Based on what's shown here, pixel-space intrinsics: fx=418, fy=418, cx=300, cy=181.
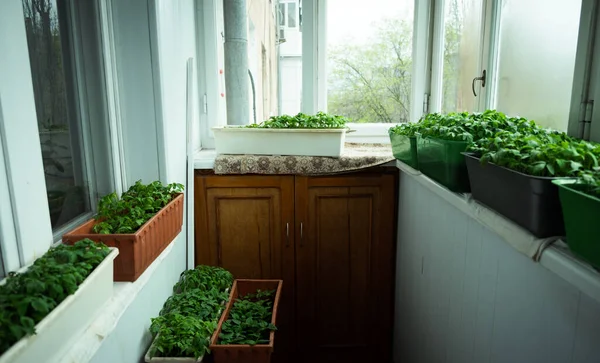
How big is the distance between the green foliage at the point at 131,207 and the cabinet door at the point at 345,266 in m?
0.77

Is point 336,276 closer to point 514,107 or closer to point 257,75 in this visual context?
point 514,107

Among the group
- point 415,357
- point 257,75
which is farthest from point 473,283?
point 257,75

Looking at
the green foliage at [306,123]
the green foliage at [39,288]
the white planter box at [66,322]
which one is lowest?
the white planter box at [66,322]

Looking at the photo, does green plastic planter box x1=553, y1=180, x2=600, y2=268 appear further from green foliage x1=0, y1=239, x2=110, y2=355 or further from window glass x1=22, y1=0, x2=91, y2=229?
window glass x1=22, y1=0, x2=91, y2=229

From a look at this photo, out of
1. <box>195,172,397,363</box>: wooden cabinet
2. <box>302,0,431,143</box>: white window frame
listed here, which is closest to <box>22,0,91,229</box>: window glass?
<box>195,172,397,363</box>: wooden cabinet

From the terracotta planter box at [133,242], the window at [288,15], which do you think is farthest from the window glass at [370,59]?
the terracotta planter box at [133,242]

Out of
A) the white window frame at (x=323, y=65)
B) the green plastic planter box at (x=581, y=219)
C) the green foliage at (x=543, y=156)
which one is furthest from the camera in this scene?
the white window frame at (x=323, y=65)

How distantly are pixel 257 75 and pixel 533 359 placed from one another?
2968 mm

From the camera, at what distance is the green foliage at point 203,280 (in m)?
1.70

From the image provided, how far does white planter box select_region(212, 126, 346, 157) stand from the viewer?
191 centimetres

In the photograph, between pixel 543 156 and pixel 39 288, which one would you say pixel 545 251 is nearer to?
pixel 543 156

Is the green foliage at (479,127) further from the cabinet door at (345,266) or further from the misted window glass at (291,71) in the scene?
the misted window glass at (291,71)

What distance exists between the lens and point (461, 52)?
6.33 feet

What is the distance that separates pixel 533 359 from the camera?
0.89m
